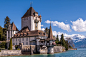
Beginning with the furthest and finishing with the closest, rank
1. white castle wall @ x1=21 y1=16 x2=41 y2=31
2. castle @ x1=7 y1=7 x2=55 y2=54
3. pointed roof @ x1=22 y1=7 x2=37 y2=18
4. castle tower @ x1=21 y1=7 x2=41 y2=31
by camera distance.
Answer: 1. pointed roof @ x1=22 y1=7 x2=37 y2=18
2. castle tower @ x1=21 y1=7 x2=41 y2=31
3. white castle wall @ x1=21 y1=16 x2=41 y2=31
4. castle @ x1=7 y1=7 x2=55 y2=54

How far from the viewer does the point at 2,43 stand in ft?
237

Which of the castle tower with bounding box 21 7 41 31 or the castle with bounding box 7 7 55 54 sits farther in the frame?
the castle tower with bounding box 21 7 41 31

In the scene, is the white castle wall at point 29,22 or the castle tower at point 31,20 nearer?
the white castle wall at point 29,22

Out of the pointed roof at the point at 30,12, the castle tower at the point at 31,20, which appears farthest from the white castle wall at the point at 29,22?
the pointed roof at the point at 30,12

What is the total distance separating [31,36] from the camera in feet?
227

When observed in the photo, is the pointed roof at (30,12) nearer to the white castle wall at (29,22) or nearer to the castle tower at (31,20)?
the castle tower at (31,20)

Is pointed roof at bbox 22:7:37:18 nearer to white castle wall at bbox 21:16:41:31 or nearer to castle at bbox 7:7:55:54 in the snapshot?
castle at bbox 7:7:55:54

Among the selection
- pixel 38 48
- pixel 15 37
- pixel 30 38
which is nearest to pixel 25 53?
pixel 38 48

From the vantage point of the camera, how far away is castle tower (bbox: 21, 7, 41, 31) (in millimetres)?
79969

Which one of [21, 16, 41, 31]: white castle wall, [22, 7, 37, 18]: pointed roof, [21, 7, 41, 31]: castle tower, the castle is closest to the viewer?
the castle

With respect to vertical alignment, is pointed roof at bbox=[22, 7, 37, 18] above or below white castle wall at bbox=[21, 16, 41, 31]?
above

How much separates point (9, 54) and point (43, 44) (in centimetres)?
1558

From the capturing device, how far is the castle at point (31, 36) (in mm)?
60875

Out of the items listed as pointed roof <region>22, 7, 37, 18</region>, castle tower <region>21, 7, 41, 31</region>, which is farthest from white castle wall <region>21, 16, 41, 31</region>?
pointed roof <region>22, 7, 37, 18</region>
